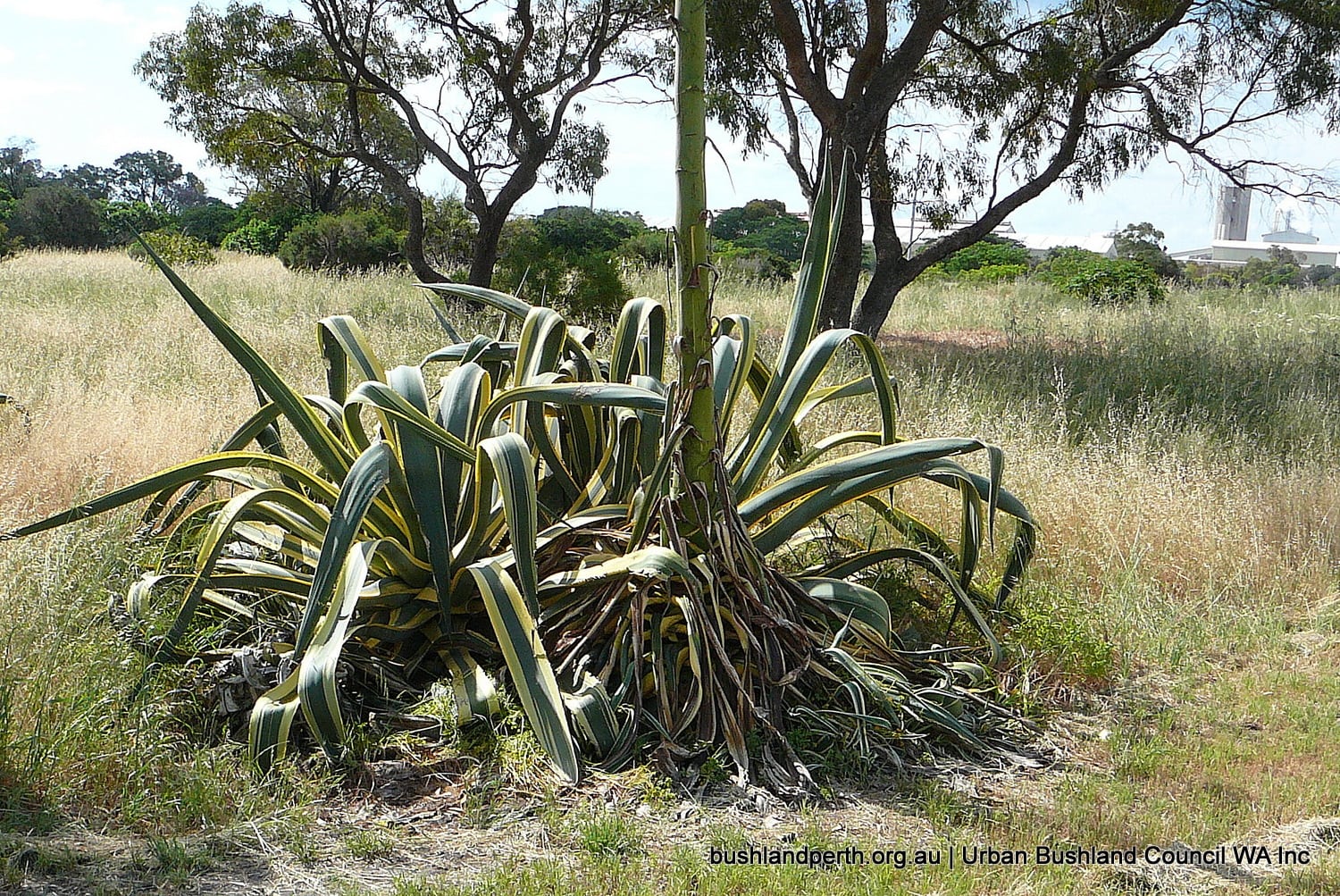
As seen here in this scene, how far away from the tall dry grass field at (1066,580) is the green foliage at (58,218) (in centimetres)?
2546

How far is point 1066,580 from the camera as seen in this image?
412 centimetres

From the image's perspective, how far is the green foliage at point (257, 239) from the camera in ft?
89.2

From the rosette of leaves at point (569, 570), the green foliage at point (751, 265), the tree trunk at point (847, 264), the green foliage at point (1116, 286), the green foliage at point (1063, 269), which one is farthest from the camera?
the green foliage at point (1063, 269)

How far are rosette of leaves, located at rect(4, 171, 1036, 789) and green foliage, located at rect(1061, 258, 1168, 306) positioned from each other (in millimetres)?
12271

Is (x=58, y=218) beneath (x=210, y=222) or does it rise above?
beneath

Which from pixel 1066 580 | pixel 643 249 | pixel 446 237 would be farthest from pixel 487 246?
pixel 1066 580

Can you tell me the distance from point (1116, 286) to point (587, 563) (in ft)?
47.9

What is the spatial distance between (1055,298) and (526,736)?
48.1 ft

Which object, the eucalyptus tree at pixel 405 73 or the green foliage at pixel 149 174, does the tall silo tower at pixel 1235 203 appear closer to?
the eucalyptus tree at pixel 405 73

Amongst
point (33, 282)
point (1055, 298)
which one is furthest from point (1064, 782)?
point (1055, 298)

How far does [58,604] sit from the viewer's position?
2.92 meters

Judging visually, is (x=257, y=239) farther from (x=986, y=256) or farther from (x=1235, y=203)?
(x=1235, y=203)

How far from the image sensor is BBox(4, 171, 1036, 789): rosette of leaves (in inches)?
Answer: 105

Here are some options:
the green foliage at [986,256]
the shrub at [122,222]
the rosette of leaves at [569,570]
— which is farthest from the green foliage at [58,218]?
the rosette of leaves at [569,570]
